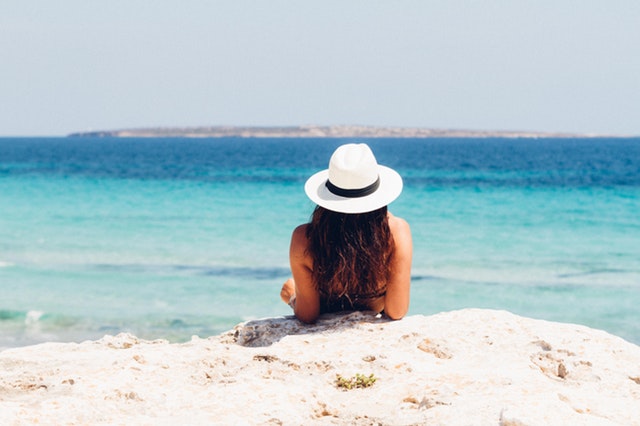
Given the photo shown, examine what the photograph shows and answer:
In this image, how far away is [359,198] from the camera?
382 cm

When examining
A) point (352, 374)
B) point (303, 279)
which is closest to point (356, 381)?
point (352, 374)

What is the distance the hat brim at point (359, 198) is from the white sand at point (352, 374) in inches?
26.7

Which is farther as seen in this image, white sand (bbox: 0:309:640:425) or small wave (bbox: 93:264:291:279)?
small wave (bbox: 93:264:291:279)

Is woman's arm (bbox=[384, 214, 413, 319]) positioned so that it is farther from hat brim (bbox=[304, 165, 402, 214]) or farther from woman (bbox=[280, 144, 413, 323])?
hat brim (bbox=[304, 165, 402, 214])

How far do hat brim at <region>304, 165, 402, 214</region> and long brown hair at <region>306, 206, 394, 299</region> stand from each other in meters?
0.09

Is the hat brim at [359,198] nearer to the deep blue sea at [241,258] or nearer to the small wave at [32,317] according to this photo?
the deep blue sea at [241,258]

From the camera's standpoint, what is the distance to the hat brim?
3766 mm

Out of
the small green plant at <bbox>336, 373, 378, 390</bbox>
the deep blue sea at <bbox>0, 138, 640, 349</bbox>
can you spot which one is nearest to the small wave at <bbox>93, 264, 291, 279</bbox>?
the deep blue sea at <bbox>0, 138, 640, 349</bbox>

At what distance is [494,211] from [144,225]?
31.2ft

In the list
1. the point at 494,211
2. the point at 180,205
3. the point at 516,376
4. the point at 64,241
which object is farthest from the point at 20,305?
the point at 494,211

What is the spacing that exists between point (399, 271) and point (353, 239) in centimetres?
35

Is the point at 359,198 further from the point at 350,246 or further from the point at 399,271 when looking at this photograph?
the point at 399,271

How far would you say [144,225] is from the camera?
16672 mm

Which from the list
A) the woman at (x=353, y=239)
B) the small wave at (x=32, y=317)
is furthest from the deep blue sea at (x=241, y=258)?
the woman at (x=353, y=239)
